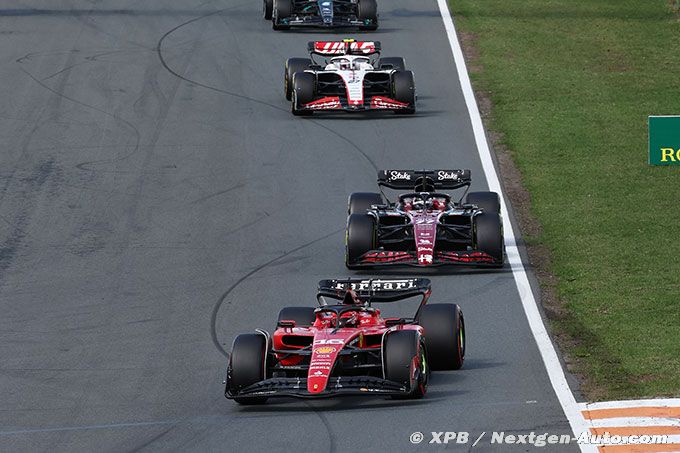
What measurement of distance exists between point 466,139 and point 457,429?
614 inches

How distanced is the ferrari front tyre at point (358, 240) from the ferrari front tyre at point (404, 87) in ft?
31.2

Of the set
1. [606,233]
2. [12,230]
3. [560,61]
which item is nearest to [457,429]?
[606,233]

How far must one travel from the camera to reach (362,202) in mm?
23125

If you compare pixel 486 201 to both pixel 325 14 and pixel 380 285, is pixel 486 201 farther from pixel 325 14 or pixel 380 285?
pixel 325 14

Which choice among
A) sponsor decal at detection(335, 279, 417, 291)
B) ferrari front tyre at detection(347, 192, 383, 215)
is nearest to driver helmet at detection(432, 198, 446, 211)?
ferrari front tyre at detection(347, 192, 383, 215)

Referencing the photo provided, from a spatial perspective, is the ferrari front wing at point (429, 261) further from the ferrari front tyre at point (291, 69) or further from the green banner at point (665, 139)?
the ferrari front tyre at point (291, 69)

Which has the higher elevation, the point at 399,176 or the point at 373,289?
the point at 373,289

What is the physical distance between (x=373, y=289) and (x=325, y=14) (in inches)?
858

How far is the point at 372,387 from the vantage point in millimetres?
15242

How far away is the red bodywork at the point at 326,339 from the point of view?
15359mm

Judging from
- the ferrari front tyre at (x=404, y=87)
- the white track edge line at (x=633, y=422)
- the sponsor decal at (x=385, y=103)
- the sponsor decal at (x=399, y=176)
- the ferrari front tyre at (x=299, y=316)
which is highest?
the white track edge line at (x=633, y=422)

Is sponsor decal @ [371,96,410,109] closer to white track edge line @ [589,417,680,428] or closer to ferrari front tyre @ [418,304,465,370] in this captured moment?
ferrari front tyre @ [418,304,465,370]

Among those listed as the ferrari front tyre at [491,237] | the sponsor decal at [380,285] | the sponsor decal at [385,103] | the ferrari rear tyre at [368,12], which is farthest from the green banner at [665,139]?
the ferrari rear tyre at [368,12]

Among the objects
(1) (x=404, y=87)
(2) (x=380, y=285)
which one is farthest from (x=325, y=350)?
(1) (x=404, y=87)
